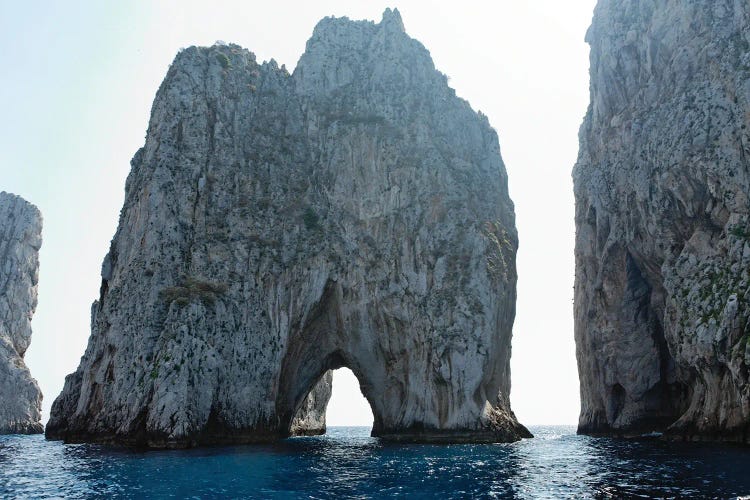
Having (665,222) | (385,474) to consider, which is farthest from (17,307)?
(665,222)

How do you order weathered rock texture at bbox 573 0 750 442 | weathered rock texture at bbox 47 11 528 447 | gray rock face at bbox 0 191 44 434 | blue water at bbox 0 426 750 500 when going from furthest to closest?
gray rock face at bbox 0 191 44 434, weathered rock texture at bbox 47 11 528 447, weathered rock texture at bbox 573 0 750 442, blue water at bbox 0 426 750 500

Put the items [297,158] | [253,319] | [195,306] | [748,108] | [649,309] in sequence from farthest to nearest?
[297,158] < [649,309] < [253,319] < [195,306] < [748,108]

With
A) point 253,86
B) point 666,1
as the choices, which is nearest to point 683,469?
point 666,1

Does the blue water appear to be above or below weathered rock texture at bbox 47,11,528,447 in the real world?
below

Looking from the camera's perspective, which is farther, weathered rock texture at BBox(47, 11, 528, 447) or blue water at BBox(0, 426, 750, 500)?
weathered rock texture at BBox(47, 11, 528, 447)

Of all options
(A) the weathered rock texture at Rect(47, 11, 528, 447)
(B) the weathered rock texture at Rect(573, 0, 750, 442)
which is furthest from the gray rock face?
(B) the weathered rock texture at Rect(573, 0, 750, 442)

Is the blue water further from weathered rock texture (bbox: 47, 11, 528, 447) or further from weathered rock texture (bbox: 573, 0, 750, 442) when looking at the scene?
weathered rock texture (bbox: 47, 11, 528, 447)

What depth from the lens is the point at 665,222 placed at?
56062 millimetres

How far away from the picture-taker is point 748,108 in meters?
47.4

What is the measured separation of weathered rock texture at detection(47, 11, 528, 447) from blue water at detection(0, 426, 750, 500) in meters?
11.8

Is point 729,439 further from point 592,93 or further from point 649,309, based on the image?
point 592,93

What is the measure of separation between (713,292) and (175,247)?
4933 cm

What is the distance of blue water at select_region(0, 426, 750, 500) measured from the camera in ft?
85.5

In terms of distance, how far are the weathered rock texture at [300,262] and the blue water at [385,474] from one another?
11.8m
